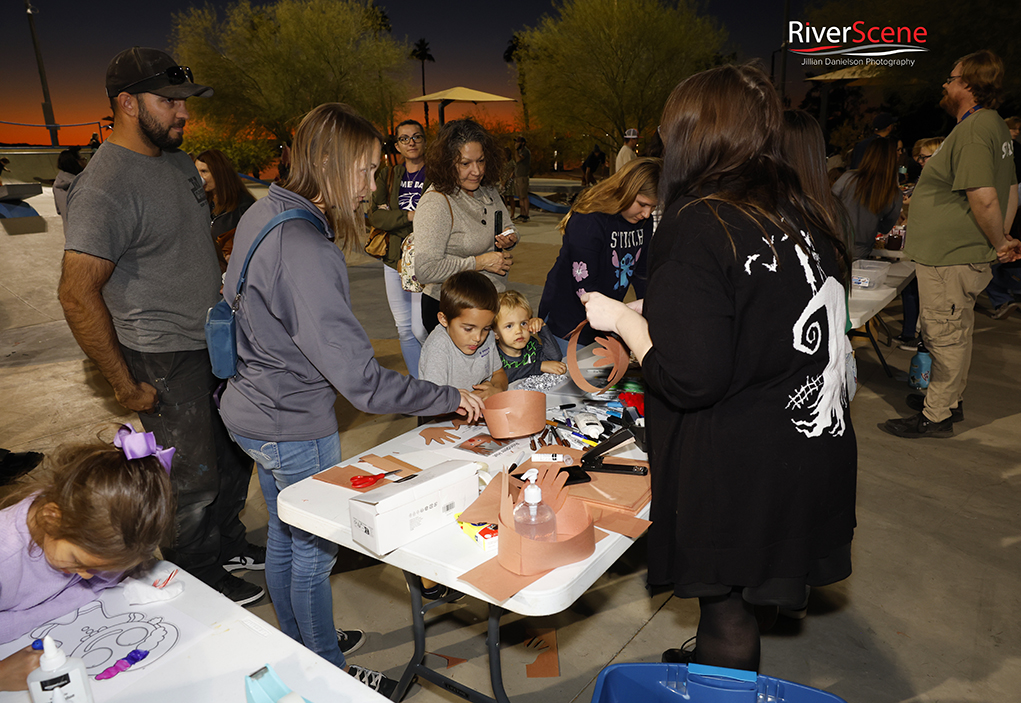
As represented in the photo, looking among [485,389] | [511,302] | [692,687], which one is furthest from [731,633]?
[511,302]

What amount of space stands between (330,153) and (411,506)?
37.4 inches

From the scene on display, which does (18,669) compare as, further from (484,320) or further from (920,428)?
(920,428)

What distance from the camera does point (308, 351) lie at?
171 centimetres

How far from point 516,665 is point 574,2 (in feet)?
80.2

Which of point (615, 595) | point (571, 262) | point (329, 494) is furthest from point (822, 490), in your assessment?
point (571, 262)

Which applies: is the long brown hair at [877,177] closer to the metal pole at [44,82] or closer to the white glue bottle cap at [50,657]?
the white glue bottle cap at [50,657]

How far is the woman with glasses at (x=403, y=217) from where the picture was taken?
392 cm

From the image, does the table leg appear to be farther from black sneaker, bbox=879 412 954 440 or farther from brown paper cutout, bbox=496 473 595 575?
black sneaker, bbox=879 412 954 440

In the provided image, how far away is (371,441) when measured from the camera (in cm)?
405

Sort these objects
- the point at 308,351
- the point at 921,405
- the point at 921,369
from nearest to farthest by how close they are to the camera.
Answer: the point at 308,351 < the point at 921,405 < the point at 921,369

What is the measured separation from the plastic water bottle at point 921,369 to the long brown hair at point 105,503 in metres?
4.75

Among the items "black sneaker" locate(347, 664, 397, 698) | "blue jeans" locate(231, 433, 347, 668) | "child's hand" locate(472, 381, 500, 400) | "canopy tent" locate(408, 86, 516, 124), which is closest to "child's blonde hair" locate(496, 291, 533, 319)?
"child's hand" locate(472, 381, 500, 400)

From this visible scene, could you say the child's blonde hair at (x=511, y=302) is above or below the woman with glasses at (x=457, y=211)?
below

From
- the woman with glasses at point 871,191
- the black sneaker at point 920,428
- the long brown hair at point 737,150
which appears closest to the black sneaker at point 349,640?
the long brown hair at point 737,150
